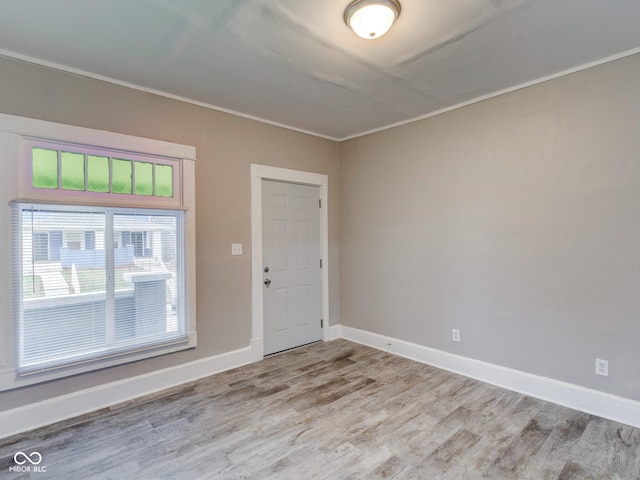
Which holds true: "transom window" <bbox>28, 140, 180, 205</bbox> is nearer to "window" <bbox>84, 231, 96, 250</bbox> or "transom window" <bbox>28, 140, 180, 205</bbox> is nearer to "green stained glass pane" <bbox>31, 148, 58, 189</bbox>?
"green stained glass pane" <bbox>31, 148, 58, 189</bbox>

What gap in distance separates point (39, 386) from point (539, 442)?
3.56 metres

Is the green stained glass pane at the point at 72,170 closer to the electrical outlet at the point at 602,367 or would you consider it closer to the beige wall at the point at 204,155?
the beige wall at the point at 204,155

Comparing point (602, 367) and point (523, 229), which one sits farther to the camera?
point (523, 229)

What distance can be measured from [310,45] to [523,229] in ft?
7.58

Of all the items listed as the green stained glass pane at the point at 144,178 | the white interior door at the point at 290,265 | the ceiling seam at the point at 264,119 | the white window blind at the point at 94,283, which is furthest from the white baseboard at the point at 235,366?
the ceiling seam at the point at 264,119

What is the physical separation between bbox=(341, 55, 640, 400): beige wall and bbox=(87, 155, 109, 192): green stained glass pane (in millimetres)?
2804

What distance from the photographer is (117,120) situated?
2.80 metres

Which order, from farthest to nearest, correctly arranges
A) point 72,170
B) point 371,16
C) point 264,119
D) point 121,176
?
point 264,119 → point 121,176 → point 72,170 → point 371,16

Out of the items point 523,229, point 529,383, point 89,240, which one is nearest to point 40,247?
point 89,240

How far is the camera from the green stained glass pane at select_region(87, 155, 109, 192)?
2.68 metres

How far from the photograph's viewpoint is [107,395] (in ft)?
9.00

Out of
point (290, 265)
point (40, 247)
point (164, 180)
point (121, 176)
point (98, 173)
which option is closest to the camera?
point (40, 247)

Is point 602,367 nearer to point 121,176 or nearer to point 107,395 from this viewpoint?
point 107,395

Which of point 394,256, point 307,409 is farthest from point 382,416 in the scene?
point 394,256
